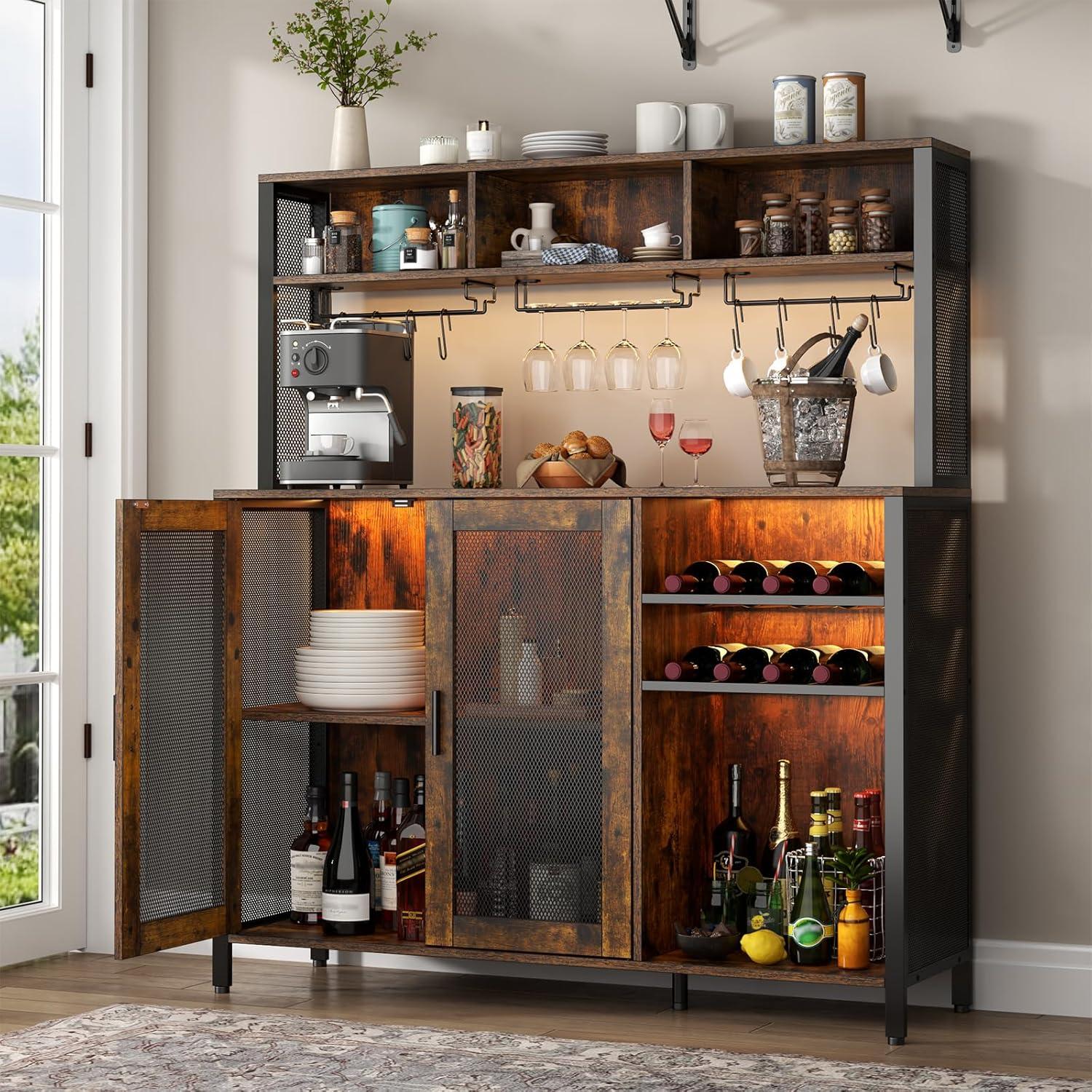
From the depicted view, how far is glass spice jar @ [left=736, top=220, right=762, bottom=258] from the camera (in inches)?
167

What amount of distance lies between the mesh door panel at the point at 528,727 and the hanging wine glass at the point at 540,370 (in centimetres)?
41

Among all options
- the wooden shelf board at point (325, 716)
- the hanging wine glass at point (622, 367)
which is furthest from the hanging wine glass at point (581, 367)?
the wooden shelf board at point (325, 716)

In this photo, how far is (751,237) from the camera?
425 cm

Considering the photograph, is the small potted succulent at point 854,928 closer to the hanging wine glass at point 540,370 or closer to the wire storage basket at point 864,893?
the wire storage basket at point 864,893

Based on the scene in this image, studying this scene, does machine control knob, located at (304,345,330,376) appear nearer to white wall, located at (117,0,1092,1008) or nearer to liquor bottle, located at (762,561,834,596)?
white wall, located at (117,0,1092,1008)

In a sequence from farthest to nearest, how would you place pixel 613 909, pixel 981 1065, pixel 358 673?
pixel 358 673 → pixel 613 909 → pixel 981 1065

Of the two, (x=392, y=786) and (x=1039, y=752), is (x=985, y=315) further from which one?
(x=392, y=786)

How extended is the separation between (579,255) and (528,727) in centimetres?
113

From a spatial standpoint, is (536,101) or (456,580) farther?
(536,101)

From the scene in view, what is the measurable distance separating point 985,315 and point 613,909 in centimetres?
162

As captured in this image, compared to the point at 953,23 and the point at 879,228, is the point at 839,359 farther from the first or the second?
the point at 953,23

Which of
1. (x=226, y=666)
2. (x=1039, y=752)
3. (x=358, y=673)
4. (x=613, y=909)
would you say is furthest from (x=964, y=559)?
(x=226, y=666)

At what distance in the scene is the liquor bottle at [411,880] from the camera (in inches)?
172

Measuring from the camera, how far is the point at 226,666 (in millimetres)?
4457
